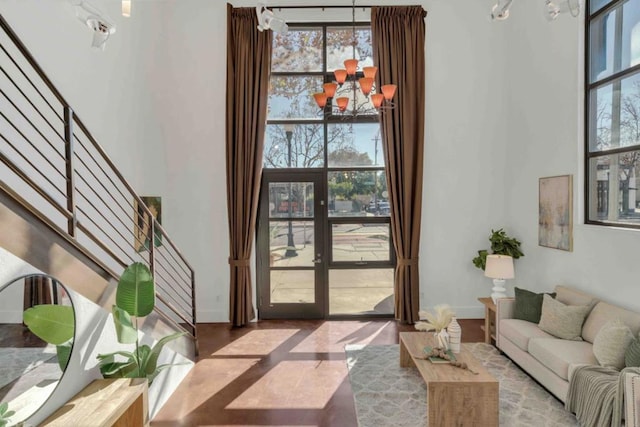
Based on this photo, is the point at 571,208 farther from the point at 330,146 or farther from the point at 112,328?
the point at 112,328

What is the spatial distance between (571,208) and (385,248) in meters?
2.88

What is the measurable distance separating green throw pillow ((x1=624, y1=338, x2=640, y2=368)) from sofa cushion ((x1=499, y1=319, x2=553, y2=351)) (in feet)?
3.16

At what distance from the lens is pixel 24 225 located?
2.16m

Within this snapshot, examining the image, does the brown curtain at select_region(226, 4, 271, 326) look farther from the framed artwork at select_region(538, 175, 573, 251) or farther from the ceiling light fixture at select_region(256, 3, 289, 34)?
the framed artwork at select_region(538, 175, 573, 251)

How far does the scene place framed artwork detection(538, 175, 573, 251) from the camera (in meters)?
4.84

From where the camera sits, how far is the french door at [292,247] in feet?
21.6

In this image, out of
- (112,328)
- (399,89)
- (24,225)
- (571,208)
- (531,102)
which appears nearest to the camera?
(24,225)

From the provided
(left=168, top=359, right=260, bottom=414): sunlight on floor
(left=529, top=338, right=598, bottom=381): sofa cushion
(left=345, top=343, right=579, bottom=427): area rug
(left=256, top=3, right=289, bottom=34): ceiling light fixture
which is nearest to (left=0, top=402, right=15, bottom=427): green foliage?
(left=168, top=359, right=260, bottom=414): sunlight on floor

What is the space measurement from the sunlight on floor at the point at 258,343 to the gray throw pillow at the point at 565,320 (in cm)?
351

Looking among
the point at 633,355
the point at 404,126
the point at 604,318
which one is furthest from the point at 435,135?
the point at 633,355

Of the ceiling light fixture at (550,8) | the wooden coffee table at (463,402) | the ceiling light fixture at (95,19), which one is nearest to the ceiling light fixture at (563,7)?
the ceiling light fixture at (550,8)

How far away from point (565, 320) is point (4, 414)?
493cm

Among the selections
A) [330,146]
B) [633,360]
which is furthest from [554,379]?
[330,146]

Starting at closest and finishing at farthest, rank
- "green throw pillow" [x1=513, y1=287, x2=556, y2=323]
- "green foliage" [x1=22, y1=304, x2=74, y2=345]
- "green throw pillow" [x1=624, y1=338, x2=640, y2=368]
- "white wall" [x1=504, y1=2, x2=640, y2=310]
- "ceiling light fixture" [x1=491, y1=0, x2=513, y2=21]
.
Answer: "green foliage" [x1=22, y1=304, x2=74, y2=345] → "green throw pillow" [x1=624, y1=338, x2=640, y2=368] → "ceiling light fixture" [x1=491, y1=0, x2=513, y2=21] → "white wall" [x1=504, y1=2, x2=640, y2=310] → "green throw pillow" [x1=513, y1=287, x2=556, y2=323]
